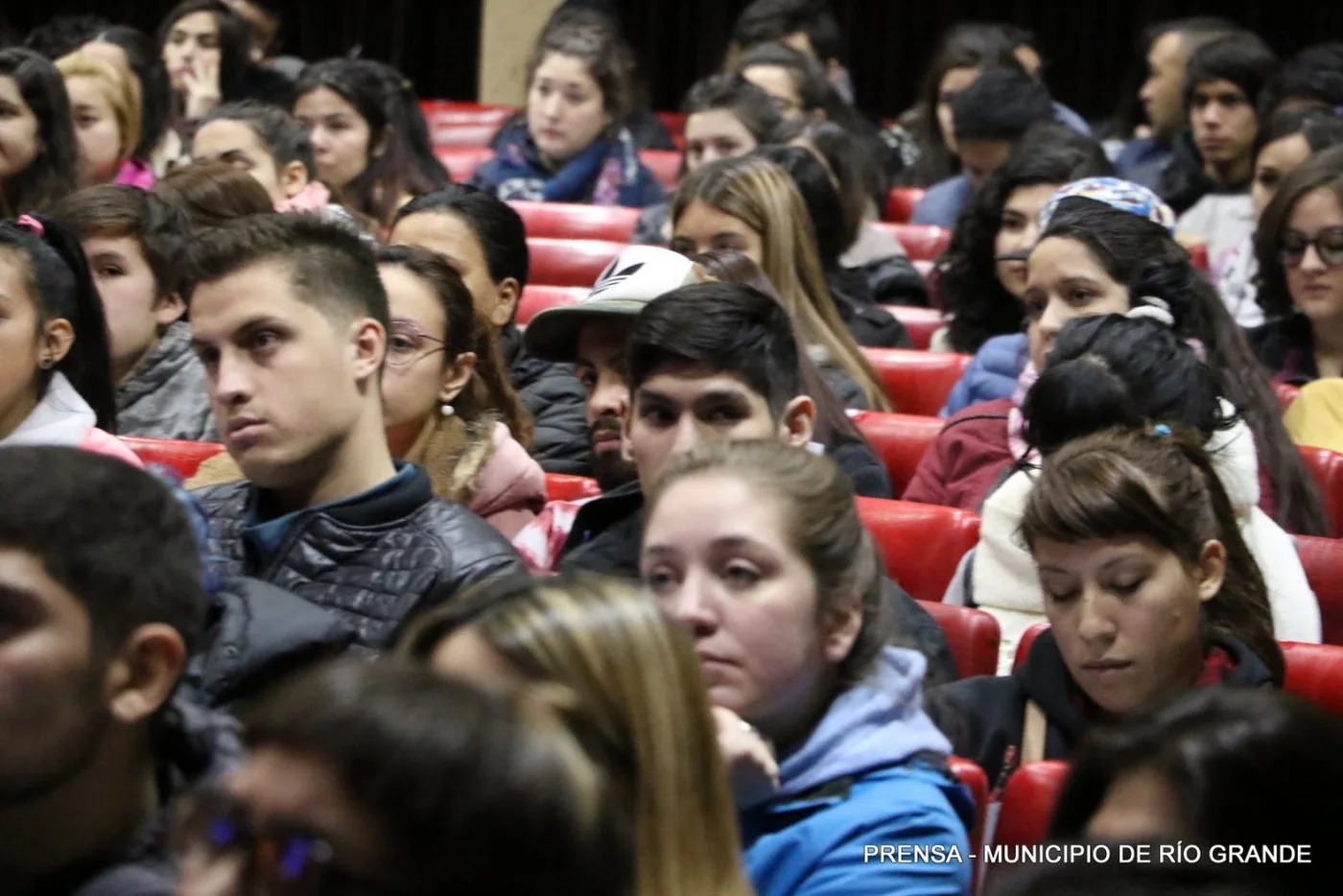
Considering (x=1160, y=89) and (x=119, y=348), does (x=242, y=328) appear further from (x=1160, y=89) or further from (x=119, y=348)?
(x=1160, y=89)

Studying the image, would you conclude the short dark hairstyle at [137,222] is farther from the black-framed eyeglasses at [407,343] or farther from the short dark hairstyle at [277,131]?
the short dark hairstyle at [277,131]

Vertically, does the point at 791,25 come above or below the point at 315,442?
below

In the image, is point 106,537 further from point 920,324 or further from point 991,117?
point 991,117

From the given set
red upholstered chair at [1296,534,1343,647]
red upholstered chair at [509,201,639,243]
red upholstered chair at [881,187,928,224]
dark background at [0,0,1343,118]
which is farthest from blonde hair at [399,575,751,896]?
dark background at [0,0,1343,118]

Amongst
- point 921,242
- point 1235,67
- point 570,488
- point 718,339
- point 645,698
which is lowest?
point 921,242

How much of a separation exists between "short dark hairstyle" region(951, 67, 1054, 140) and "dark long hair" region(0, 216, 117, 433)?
→ 315 centimetres

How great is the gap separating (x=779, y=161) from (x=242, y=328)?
92.6 inches

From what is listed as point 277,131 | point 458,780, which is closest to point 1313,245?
point 277,131

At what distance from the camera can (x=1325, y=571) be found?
2973 millimetres

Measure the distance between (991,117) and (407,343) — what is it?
2969 millimetres

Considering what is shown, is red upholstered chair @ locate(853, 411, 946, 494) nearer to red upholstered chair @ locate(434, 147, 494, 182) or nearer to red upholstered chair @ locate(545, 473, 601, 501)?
red upholstered chair @ locate(545, 473, 601, 501)

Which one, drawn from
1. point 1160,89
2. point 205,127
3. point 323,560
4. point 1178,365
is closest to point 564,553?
point 323,560

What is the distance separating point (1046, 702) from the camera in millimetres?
2391

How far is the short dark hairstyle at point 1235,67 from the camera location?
5617 millimetres
